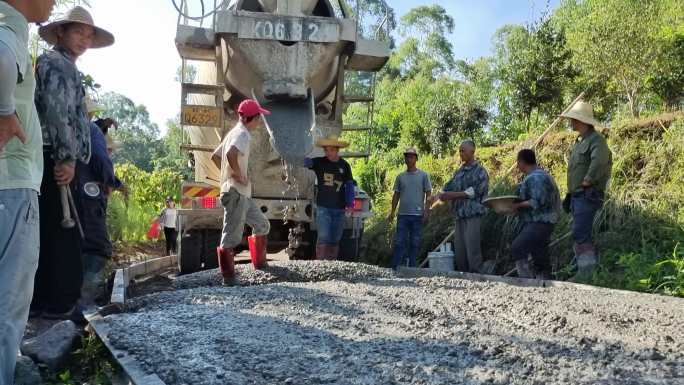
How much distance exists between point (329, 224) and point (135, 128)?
86295mm

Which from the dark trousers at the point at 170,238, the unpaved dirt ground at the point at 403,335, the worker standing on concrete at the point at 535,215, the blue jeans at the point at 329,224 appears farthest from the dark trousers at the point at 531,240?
the dark trousers at the point at 170,238

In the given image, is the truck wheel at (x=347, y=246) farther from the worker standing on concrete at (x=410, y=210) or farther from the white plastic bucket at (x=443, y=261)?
the white plastic bucket at (x=443, y=261)

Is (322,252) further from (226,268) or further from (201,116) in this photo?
(201,116)

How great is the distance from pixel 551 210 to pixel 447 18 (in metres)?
43.6

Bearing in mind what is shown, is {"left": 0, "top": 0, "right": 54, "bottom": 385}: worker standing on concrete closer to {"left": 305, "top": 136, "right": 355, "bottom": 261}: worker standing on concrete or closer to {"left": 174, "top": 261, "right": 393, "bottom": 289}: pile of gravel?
{"left": 174, "top": 261, "right": 393, "bottom": 289}: pile of gravel

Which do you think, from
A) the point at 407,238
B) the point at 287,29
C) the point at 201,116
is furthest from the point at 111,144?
the point at 407,238

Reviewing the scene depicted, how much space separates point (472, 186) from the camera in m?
7.21

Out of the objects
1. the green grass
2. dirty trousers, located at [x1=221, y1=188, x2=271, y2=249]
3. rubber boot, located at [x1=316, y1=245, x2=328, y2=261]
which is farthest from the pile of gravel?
the green grass

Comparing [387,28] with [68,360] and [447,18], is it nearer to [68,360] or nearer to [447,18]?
[68,360]

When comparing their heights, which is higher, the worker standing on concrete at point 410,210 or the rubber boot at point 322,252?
the worker standing on concrete at point 410,210

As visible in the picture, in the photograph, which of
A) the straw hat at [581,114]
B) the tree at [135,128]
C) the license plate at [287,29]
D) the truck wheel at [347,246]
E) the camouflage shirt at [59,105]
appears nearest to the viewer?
the camouflage shirt at [59,105]

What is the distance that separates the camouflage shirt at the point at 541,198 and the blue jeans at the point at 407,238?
67.4 inches

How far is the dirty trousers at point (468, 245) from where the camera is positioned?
713 centimetres

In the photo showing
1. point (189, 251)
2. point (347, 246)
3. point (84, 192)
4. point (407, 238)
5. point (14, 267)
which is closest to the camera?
point (14, 267)
